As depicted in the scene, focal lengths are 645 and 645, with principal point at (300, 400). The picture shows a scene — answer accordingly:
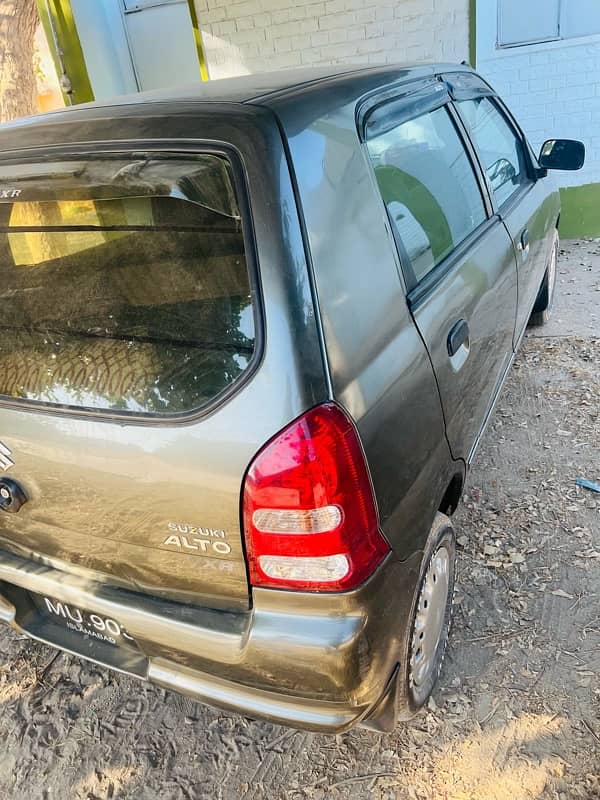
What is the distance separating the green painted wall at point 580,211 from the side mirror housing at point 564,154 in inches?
119

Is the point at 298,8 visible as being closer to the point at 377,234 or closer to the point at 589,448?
the point at 589,448

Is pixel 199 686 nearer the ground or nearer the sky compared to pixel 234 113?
nearer the ground

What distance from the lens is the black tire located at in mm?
1803

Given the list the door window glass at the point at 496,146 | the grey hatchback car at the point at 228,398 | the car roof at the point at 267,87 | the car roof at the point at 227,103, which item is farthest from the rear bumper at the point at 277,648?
the door window glass at the point at 496,146

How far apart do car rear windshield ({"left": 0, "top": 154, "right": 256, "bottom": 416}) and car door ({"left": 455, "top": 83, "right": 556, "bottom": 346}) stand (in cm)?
174

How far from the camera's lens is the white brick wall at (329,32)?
20.3 ft

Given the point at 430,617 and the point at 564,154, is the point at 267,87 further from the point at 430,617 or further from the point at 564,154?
the point at 564,154

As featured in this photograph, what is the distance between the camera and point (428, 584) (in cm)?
196

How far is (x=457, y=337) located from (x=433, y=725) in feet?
4.02

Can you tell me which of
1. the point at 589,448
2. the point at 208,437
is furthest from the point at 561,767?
the point at 589,448

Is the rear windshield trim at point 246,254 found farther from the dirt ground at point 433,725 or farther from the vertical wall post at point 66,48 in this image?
the vertical wall post at point 66,48

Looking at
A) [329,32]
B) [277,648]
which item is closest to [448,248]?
[277,648]

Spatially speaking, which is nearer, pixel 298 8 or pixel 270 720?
pixel 270 720

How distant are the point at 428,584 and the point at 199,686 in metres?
0.74
